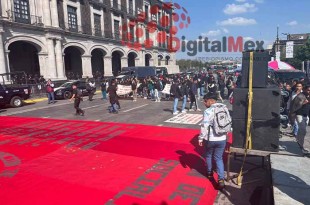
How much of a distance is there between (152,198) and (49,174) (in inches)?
104

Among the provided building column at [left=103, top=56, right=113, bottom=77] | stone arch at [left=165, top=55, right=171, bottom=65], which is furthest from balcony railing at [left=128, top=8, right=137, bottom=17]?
stone arch at [left=165, top=55, right=171, bottom=65]

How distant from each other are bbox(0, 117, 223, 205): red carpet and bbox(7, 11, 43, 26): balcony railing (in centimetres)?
1870

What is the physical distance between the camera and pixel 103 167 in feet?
20.6

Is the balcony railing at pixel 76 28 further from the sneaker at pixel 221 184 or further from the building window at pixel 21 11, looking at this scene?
the sneaker at pixel 221 184

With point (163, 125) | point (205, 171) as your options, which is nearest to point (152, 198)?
point (205, 171)

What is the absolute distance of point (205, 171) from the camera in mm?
5926

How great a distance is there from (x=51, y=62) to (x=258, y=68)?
87.8 ft

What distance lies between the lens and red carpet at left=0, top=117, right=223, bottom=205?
4844 millimetres

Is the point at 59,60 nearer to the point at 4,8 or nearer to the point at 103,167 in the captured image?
the point at 4,8

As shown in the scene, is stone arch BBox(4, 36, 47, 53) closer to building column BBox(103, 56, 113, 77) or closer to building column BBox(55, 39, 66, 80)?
building column BBox(55, 39, 66, 80)

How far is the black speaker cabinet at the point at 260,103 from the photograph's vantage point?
16.6ft

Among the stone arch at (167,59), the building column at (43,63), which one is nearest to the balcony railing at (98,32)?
the building column at (43,63)

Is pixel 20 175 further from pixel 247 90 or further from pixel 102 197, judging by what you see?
pixel 247 90

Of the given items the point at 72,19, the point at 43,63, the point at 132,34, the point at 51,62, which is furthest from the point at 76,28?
the point at 132,34
